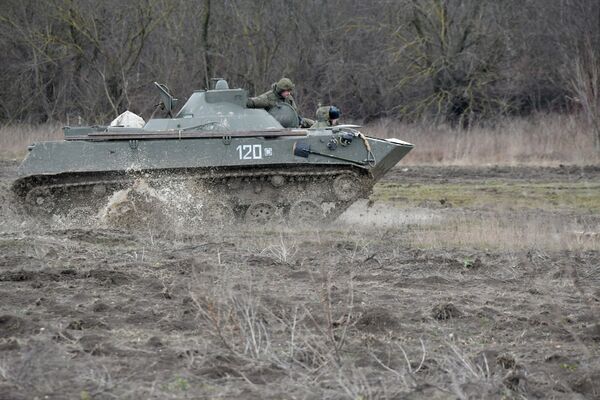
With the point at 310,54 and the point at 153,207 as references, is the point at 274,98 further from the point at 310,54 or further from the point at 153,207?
the point at 310,54

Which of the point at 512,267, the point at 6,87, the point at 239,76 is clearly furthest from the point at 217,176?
the point at 6,87

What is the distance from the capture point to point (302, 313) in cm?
671

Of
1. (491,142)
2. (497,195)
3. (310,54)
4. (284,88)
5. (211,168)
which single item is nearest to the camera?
(211,168)

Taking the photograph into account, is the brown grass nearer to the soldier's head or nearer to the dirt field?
the soldier's head

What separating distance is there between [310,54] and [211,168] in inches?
704

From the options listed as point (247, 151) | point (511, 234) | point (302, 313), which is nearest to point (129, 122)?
point (247, 151)

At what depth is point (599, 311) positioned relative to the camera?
6961 mm

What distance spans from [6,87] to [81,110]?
7.86ft

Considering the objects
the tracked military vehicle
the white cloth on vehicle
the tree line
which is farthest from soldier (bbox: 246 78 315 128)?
the tree line

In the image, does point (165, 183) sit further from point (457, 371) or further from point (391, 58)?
point (391, 58)

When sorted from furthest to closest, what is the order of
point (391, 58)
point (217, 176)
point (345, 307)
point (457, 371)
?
point (391, 58) < point (217, 176) < point (345, 307) < point (457, 371)

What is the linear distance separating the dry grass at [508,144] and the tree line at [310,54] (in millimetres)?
2577

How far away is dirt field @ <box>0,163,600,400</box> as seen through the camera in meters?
5.22

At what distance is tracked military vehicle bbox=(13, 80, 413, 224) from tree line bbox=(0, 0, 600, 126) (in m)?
14.2
